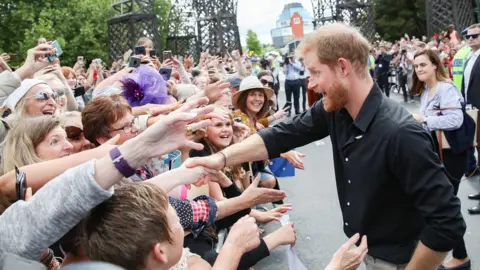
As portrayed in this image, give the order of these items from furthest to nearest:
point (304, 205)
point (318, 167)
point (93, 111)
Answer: point (318, 167) < point (304, 205) < point (93, 111)

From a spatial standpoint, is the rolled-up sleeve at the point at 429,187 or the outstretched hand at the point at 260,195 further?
the outstretched hand at the point at 260,195

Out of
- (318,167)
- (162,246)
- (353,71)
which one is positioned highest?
(353,71)

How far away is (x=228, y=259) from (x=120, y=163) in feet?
2.80

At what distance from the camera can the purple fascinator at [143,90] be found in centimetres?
418

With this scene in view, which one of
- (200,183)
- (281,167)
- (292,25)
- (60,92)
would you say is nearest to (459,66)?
(281,167)

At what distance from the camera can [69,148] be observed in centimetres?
279

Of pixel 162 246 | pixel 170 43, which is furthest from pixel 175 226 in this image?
pixel 170 43

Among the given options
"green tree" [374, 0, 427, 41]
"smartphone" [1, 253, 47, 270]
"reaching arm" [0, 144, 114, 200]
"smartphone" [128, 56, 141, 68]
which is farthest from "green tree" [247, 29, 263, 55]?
"smartphone" [1, 253, 47, 270]

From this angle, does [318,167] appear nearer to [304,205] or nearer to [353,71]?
[304,205]

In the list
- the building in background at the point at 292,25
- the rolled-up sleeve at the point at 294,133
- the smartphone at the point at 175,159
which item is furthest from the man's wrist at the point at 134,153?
the building in background at the point at 292,25

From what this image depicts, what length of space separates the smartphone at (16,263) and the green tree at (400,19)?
41357 mm

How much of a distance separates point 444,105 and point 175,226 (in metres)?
3.65

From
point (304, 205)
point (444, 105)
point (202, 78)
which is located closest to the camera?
point (444, 105)

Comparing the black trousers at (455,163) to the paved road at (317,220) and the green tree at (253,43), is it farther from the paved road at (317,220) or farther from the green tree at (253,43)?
the green tree at (253,43)
